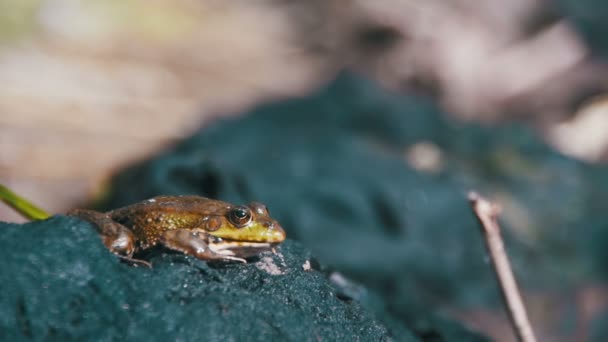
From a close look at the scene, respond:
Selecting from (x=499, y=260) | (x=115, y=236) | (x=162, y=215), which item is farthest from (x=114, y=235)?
(x=499, y=260)

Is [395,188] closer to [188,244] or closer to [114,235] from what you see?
[188,244]

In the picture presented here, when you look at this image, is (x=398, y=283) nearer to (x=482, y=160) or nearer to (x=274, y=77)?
(x=482, y=160)

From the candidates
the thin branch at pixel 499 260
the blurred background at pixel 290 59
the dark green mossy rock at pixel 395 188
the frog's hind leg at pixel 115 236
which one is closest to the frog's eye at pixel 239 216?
the frog's hind leg at pixel 115 236

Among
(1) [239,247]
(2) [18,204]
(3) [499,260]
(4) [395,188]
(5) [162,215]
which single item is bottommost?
(2) [18,204]

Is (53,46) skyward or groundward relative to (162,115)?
groundward

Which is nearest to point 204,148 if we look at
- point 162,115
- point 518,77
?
point 162,115

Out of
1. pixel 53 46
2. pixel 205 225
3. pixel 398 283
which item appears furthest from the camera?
pixel 53 46

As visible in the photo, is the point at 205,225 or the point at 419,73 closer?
the point at 205,225
